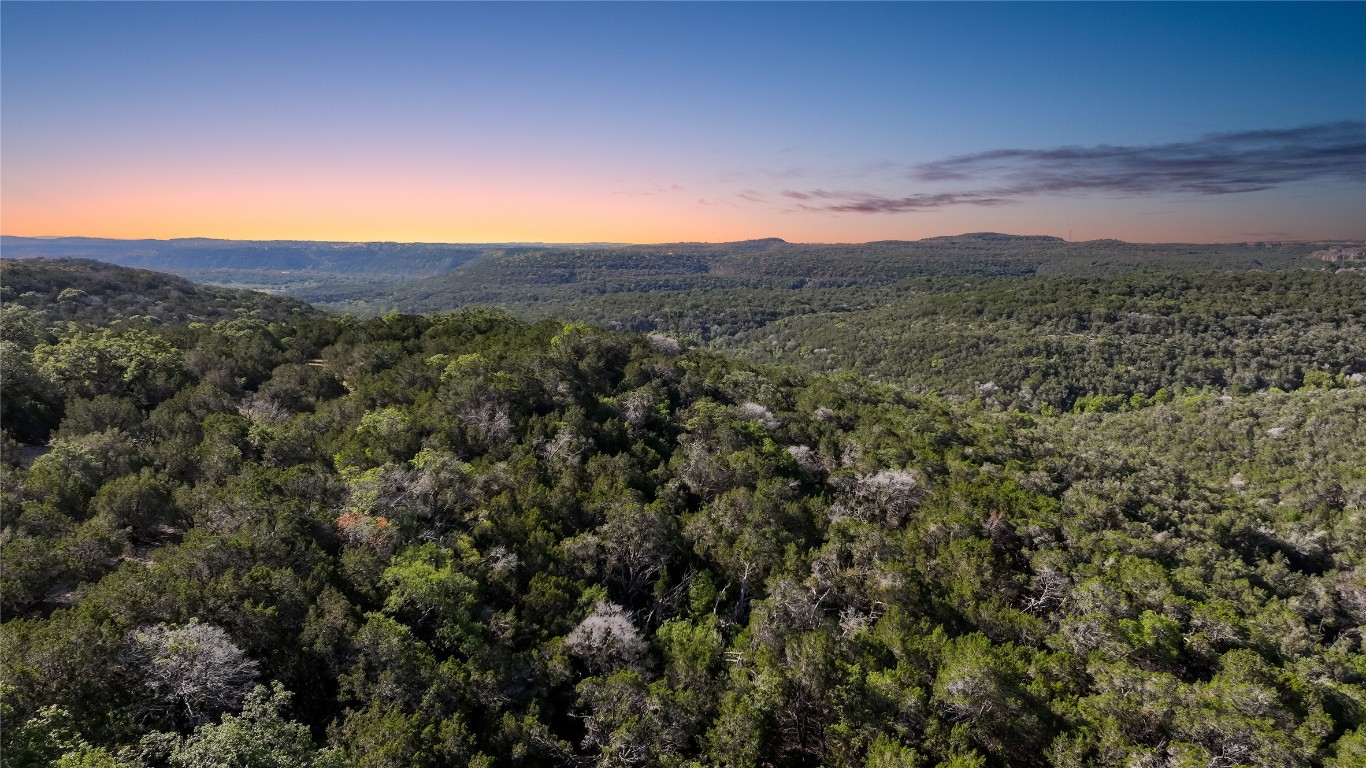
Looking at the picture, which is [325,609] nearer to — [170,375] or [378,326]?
[170,375]

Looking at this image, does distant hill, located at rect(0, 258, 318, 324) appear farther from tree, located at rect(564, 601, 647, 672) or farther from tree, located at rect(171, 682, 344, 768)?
tree, located at rect(171, 682, 344, 768)

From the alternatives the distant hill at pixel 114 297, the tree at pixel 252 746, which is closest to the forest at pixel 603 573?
the tree at pixel 252 746

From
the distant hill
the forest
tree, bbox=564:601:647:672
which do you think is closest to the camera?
the forest

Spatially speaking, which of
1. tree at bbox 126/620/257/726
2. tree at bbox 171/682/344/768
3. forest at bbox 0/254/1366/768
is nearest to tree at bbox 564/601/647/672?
forest at bbox 0/254/1366/768

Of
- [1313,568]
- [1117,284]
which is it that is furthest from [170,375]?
[1117,284]

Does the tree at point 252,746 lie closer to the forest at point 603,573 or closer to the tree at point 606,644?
the forest at point 603,573
